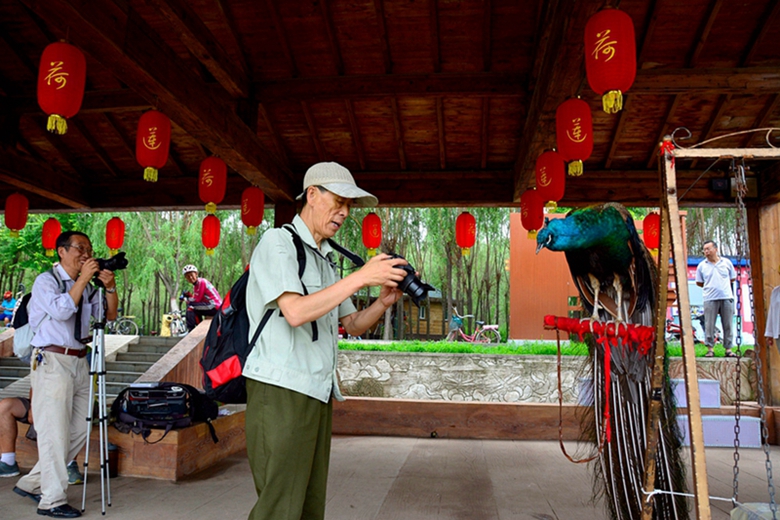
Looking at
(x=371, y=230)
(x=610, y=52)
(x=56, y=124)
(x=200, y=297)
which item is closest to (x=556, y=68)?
(x=610, y=52)

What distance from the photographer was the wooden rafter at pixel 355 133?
546 centimetres

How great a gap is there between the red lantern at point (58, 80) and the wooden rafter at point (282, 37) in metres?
1.48

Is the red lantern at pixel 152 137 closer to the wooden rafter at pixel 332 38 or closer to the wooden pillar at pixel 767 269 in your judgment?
the wooden rafter at pixel 332 38

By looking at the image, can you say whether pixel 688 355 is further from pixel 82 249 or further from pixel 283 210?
pixel 283 210

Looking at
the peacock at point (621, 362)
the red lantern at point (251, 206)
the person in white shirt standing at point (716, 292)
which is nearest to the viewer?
the peacock at point (621, 362)

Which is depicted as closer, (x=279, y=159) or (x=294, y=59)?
(x=294, y=59)

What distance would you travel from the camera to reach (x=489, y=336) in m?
14.1

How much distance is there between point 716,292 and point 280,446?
22.5ft

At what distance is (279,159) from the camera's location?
569cm

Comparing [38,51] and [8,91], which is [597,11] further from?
[8,91]

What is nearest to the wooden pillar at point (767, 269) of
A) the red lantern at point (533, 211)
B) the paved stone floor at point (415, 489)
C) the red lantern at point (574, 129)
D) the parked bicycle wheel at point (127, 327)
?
the paved stone floor at point (415, 489)

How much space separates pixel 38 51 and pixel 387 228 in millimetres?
10028

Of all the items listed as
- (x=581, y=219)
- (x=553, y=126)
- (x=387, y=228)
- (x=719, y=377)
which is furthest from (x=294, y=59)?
(x=387, y=228)

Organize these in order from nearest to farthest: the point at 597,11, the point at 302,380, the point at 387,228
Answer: the point at 302,380, the point at 597,11, the point at 387,228
